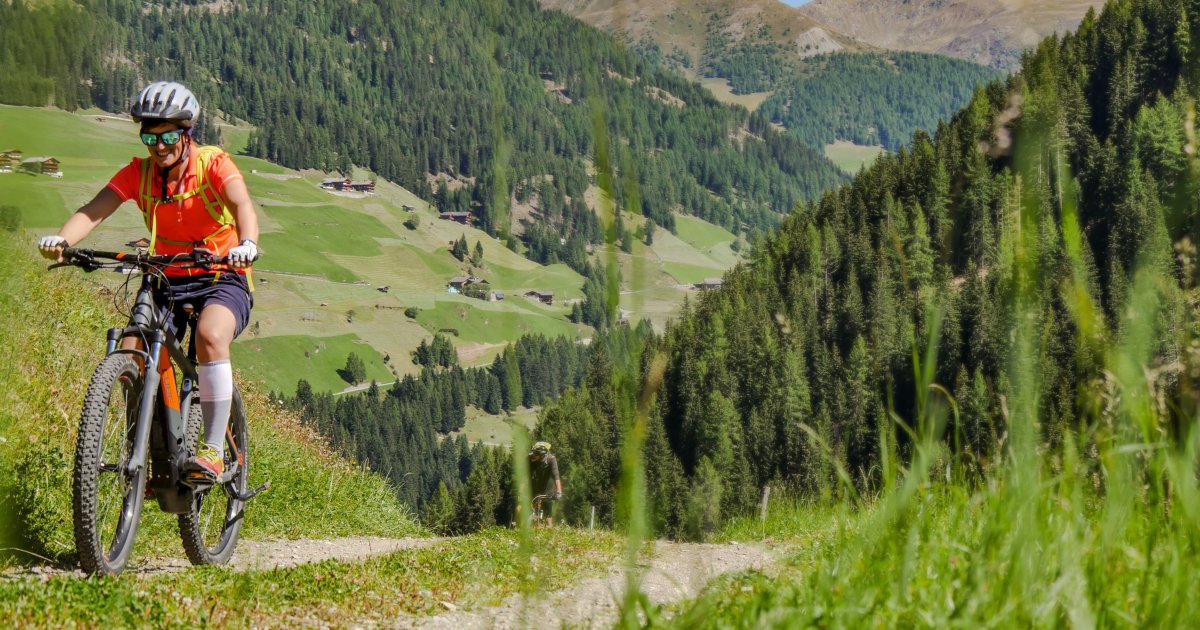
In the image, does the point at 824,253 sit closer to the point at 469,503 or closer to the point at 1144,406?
the point at 469,503

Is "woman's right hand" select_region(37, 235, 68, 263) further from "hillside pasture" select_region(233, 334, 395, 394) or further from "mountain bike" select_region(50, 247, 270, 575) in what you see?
"hillside pasture" select_region(233, 334, 395, 394)

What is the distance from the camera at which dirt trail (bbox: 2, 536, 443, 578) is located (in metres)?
5.97

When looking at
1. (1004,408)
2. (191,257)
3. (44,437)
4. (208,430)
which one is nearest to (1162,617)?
(1004,408)

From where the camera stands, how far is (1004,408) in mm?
2732

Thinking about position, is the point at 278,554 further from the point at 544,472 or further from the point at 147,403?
the point at 544,472

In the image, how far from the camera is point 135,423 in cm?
576

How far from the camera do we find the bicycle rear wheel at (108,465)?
17.1ft

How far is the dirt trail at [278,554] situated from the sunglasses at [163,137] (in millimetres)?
2362

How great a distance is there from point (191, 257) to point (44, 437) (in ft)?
8.75

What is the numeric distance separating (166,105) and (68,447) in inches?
144

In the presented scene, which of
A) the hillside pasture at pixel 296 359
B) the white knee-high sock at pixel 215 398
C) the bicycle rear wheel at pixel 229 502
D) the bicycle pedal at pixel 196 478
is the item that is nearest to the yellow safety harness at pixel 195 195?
the white knee-high sock at pixel 215 398

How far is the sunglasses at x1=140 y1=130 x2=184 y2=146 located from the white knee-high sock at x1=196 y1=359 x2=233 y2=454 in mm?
1305

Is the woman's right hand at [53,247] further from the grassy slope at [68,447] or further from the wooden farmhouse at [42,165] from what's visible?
the wooden farmhouse at [42,165]

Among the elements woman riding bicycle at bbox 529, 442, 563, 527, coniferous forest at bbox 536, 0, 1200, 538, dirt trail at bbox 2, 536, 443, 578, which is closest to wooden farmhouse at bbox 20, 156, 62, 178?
coniferous forest at bbox 536, 0, 1200, 538
